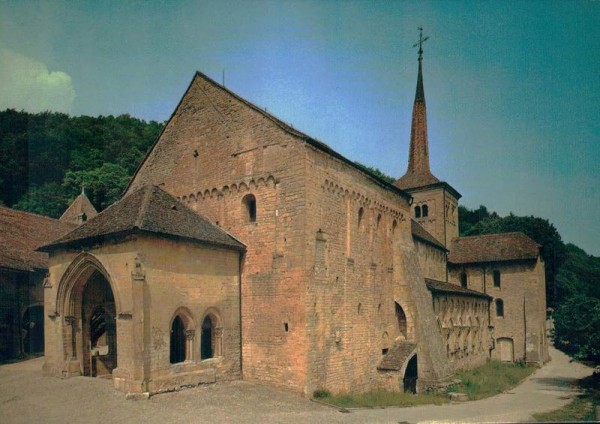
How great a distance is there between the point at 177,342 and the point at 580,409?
1561 centimetres

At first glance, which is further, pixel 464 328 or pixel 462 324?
pixel 464 328

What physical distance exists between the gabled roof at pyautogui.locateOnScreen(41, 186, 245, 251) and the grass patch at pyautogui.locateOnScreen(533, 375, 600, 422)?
12.7 m

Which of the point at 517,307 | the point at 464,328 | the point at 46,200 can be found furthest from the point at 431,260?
the point at 46,200

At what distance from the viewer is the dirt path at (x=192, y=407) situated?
1329 centimetres

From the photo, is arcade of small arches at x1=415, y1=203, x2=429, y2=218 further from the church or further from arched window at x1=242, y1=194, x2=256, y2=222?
arched window at x1=242, y1=194, x2=256, y2=222

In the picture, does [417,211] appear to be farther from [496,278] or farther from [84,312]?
[84,312]

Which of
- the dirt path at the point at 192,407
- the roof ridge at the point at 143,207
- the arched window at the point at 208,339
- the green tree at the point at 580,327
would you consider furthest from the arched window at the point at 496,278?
the roof ridge at the point at 143,207

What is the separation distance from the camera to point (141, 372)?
574 inches

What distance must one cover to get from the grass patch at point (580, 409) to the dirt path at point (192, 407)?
0.56m

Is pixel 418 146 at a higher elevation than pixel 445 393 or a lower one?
higher

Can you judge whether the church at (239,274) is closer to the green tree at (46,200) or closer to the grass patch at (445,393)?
the grass patch at (445,393)

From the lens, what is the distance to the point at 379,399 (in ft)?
62.3

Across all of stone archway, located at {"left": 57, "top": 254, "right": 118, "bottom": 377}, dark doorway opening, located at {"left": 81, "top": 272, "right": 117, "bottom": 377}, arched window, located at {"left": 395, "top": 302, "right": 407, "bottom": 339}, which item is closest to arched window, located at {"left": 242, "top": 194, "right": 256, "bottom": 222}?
stone archway, located at {"left": 57, "top": 254, "right": 118, "bottom": 377}

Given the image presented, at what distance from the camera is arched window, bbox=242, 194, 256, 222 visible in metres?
19.4
